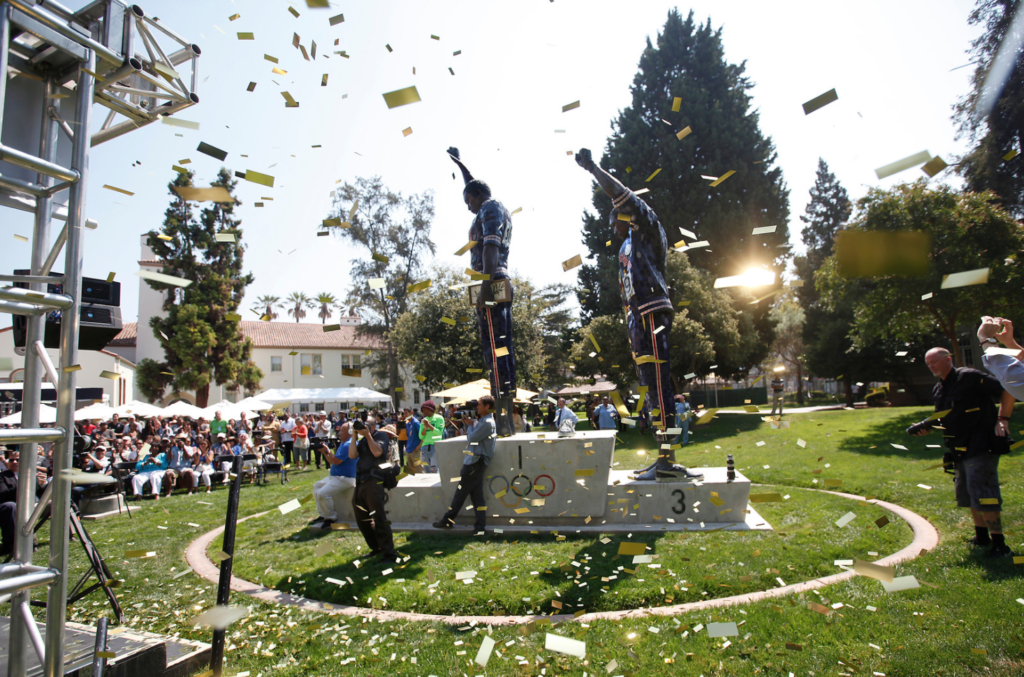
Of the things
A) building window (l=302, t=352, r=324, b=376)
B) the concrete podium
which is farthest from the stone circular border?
building window (l=302, t=352, r=324, b=376)

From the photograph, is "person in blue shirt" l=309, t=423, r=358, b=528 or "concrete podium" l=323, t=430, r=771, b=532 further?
"person in blue shirt" l=309, t=423, r=358, b=528

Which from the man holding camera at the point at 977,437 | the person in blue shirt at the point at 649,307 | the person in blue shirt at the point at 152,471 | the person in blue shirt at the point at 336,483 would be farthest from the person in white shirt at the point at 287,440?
the man holding camera at the point at 977,437

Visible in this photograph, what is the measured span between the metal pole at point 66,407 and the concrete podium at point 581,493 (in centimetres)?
524

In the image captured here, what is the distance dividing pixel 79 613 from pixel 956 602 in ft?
22.3

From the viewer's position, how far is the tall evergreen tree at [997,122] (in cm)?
1578

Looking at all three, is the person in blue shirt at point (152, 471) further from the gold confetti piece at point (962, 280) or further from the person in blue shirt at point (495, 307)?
the gold confetti piece at point (962, 280)

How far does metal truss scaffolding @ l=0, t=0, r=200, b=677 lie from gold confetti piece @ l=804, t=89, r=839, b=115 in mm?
4188

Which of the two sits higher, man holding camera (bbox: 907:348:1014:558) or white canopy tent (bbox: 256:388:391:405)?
white canopy tent (bbox: 256:388:391:405)

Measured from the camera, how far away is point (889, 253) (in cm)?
1385

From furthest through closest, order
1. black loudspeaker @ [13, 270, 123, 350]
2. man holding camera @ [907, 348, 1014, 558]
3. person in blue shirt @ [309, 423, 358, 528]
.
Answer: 1. person in blue shirt @ [309, 423, 358, 528]
2. man holding camera @ [907, 348, 1014, 558]
3. black loudspeaker @ [13, 270, 123, 350]

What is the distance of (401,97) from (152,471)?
12278 mm

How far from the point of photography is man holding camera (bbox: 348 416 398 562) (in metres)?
5.77

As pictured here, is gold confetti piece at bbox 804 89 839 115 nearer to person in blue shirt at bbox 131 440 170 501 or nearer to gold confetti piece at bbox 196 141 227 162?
gold confetti piece at bbox 196 141 227 162

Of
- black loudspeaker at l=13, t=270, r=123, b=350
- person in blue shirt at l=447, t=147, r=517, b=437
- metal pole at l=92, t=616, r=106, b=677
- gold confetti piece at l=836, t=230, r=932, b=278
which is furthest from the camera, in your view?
gold confetti piece at l=836, t=230, r=932, b=278
